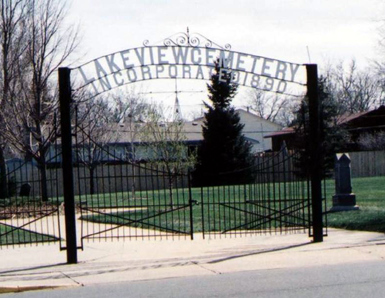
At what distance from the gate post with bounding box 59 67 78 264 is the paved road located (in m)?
2.05

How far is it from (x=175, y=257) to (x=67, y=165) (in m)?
2.40

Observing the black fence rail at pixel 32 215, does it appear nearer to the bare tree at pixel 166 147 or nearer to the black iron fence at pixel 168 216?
the black iron fence at pixel 168 216

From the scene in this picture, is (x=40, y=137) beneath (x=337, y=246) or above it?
above

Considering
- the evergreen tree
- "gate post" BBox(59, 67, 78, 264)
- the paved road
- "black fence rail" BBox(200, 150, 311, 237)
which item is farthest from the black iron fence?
the evergreen tree

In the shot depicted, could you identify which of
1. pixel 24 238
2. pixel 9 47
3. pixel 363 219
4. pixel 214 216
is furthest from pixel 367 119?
pixel 24 238

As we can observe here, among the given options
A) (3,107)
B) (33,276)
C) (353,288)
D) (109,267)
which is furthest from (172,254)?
(3,107)

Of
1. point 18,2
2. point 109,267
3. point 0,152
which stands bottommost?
point 109,267

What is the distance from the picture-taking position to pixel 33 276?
10.8 metres

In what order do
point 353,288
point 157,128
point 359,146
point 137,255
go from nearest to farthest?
point 353,288 < point 137,255 < point 157,128 < point 359,146

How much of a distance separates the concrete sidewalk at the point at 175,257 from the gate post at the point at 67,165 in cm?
37

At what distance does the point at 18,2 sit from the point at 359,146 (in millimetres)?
38645

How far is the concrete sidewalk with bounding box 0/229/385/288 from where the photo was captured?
35.4 feet

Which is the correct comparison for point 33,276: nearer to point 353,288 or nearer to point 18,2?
point 353,288

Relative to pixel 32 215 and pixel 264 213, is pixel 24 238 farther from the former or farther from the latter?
pixel 32 215
